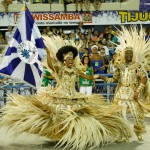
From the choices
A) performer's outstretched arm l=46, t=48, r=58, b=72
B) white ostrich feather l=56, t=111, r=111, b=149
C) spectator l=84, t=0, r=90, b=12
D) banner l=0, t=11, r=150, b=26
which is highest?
spectator l=84, t=0, r=90, b=12

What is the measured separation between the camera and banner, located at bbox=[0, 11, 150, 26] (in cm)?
1791

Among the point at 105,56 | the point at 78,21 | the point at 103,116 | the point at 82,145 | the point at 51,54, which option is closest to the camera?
the point at 82,145

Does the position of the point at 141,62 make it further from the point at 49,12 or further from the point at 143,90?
the point at 49,12

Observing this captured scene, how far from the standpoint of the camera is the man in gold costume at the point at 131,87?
833 cm

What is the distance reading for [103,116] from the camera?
7906 mm

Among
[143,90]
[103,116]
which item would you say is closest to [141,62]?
[143,90]

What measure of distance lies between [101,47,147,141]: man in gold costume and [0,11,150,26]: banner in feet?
30.8

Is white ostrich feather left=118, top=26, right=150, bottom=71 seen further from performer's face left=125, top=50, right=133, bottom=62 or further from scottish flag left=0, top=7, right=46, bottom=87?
scottish flag left=0, top=7, right=46, bottom=87

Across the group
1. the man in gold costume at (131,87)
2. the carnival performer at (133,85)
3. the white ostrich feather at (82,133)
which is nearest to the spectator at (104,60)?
the carnival performer at (133,85)

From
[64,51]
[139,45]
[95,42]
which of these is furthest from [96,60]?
[64,51]

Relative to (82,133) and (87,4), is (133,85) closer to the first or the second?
(82,133)

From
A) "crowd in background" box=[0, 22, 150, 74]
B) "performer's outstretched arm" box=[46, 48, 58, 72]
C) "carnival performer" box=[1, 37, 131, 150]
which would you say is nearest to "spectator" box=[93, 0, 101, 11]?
"crowd in background" box=[0, 22, 150, 74]

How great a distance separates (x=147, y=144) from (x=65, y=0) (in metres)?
11.6

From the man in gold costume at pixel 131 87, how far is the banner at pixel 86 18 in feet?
30.8
